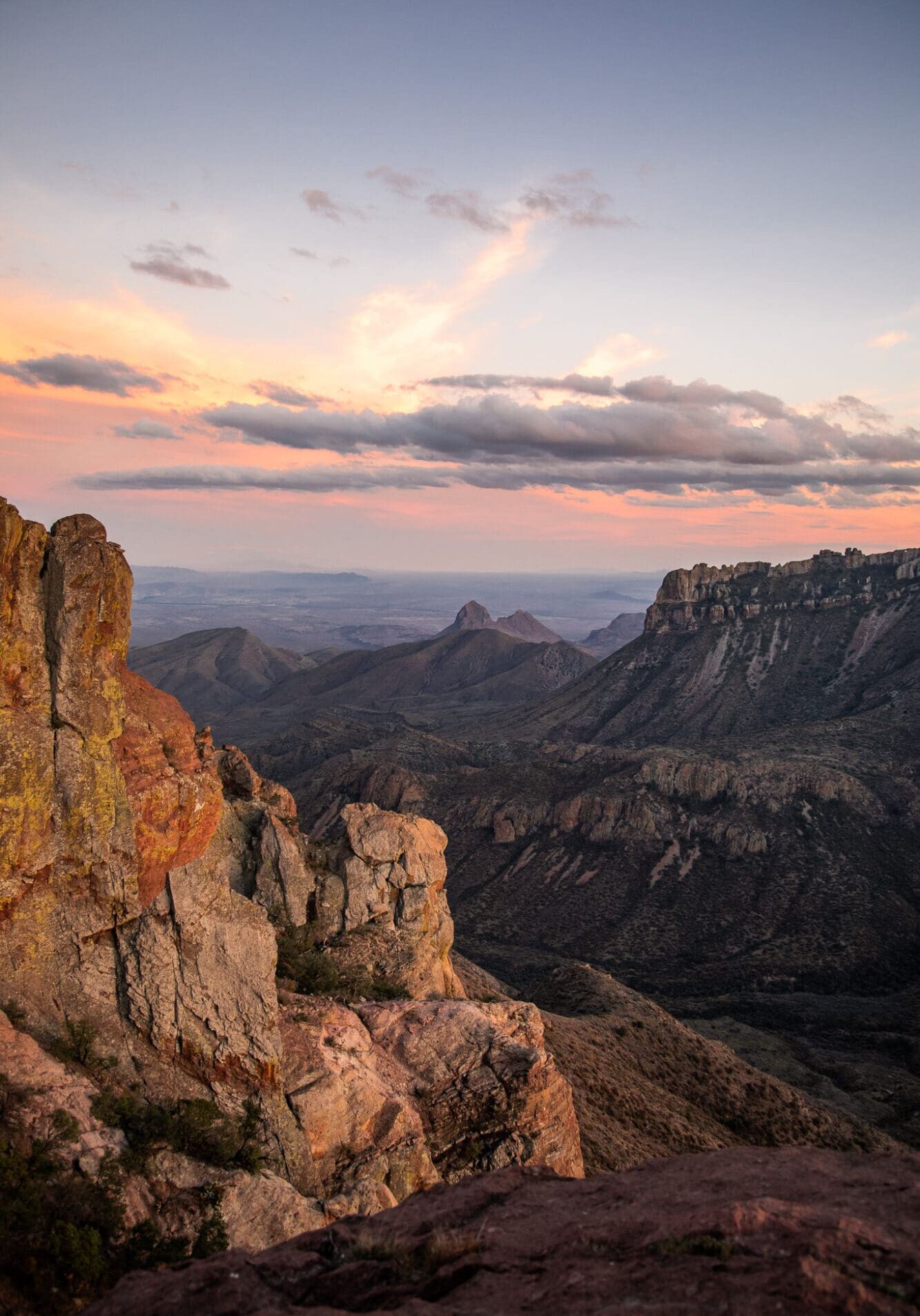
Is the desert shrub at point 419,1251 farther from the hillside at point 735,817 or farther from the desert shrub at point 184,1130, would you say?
the hillside at point 735,817

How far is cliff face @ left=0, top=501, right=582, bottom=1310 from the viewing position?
58.7ft

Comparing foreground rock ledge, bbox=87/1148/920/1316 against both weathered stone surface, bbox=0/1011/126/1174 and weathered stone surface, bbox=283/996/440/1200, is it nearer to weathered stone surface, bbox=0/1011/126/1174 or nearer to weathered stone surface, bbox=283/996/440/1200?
weathered stone surface, bbox=0/1011/126/1174

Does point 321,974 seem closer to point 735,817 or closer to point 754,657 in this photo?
point 735,817

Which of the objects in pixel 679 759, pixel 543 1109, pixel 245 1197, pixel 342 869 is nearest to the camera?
pixel 245 1197

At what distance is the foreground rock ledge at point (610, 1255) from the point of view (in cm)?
988

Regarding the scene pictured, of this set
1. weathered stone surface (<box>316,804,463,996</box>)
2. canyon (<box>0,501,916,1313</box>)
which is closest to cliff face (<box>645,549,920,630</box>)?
canyon (<box>0,501,916,1313</box>)

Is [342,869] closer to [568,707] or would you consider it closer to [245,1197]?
[245,1197]

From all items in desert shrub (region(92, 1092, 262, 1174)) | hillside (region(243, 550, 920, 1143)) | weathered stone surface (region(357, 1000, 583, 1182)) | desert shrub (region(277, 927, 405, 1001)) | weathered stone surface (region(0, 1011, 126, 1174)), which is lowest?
hillside (region(243, 550, 920, 1143))

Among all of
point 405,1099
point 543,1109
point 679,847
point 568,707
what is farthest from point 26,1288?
point 568,707

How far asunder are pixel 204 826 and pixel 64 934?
15.2 feet

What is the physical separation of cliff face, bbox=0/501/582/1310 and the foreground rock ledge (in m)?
4.89

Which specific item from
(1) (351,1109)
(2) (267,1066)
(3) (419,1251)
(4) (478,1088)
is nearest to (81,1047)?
(2) (267,1066)

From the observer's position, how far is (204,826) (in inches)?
880

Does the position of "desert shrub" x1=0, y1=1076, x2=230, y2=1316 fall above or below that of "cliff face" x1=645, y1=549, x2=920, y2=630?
below
